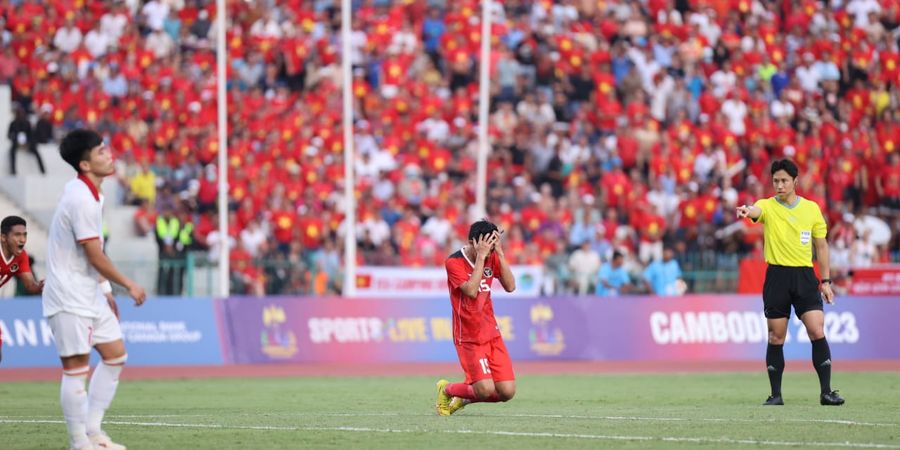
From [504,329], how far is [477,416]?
41.4 feet

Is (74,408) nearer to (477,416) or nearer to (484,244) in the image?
(484,244)

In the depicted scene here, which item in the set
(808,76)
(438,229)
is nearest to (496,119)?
(438,229)

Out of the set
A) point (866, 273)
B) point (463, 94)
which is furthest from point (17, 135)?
point (866, 273)

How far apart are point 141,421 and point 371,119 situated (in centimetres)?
2015

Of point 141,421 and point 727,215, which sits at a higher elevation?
point 727,215

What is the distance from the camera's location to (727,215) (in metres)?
31.8

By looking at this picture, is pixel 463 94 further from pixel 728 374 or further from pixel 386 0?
pixel 728 374

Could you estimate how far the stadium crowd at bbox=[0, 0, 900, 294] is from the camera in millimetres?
30359

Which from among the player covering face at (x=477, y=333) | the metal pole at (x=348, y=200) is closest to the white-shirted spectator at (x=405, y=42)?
the metal pole at (x=348, y=200)

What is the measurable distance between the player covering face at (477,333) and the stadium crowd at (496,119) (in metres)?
13.9

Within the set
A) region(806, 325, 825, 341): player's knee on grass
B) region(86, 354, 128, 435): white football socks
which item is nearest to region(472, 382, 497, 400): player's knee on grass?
region(806, 325, 825, 341): player's knee on grass

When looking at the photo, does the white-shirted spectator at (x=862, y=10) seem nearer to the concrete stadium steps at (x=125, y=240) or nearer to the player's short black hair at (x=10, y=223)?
the concrete stadium steps at (x=125, y=240)

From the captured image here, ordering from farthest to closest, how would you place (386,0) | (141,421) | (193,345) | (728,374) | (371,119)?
(386,0) < (371,119) < (193,345) < (728,374) < (141,421)

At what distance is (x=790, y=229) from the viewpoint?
1542cm
